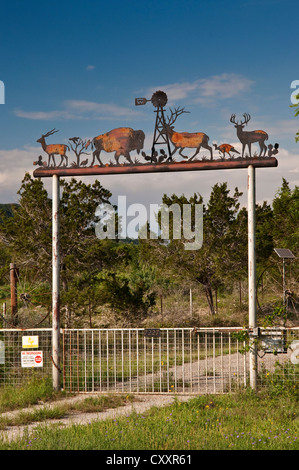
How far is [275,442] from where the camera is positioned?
6500mm

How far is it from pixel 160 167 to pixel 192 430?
4.93 metres

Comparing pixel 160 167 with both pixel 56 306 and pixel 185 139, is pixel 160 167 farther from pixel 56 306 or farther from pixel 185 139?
pixel 56 306

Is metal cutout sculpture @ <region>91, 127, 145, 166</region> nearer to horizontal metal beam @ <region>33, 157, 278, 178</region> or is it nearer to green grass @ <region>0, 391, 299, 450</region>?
horizontal metal beam @ <region>33, 157, 278, 178</region>

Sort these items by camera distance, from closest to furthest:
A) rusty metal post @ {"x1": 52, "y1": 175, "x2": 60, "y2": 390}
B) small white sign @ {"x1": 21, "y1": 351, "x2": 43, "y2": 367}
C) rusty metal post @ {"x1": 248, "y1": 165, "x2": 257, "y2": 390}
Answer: rusty metal post @ {"x1": 248, "y1": 165, "x2": 257, "y2": 390}
rusty metal post @ {"x1": 52, "y1": 175, "x2": 60, "y2": 390}
small white sign @ {"x1": 21, "y1": 351, "x2": 43, "y2": 367}

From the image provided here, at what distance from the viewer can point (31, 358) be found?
10562 millimetres

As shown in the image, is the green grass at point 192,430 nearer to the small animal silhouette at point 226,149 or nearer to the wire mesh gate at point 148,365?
the wire mesh gate at point 148,365

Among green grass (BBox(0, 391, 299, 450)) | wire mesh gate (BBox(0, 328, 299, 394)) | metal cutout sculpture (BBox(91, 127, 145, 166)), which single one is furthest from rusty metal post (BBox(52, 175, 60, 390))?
green grass (BBox(0, 391, 299, 450))

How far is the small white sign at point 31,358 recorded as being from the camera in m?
10.5

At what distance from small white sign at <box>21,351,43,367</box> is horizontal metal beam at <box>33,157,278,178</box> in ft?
11.8

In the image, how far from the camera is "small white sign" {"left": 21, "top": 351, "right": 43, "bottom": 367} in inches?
414

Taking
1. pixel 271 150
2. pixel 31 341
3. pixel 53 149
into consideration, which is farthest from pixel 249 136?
pixel 31 341

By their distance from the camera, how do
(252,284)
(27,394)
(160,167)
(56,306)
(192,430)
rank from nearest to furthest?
(192,430) < (252,284) < (27,394) < (160,167) < (56,306)
